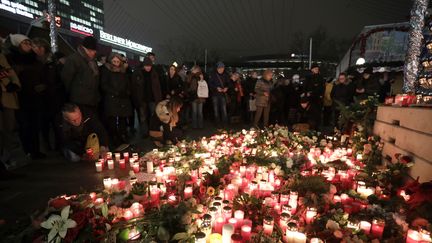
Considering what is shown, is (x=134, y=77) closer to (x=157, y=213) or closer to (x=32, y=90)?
(x=32, y=90)

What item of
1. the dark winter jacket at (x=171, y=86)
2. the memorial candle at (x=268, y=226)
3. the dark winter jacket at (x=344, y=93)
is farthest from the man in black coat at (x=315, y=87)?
the memorial candle at (x=268, y=226)

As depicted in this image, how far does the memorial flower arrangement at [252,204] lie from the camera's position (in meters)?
2.05

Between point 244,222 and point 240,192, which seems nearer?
point 244,222

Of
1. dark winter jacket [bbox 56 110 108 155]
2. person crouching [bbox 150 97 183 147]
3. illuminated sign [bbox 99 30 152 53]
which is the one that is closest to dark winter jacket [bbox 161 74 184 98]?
person crouching [bbox 150 97 183 147]

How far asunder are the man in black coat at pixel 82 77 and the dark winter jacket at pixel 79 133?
0.63ft

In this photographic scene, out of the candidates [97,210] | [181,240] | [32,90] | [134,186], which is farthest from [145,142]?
[181,240]

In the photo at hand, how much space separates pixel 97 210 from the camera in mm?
2238

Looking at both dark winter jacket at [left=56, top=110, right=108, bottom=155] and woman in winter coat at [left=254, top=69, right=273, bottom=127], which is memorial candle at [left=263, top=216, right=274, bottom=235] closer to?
dark winter jacket at [left=56, top=110, right=108, bottom=155]

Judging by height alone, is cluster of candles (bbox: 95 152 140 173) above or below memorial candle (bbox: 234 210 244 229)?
below

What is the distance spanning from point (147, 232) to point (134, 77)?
479 cm

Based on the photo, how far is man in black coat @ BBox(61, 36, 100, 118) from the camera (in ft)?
15.8

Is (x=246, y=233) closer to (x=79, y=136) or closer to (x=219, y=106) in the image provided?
(x=79, y=136)

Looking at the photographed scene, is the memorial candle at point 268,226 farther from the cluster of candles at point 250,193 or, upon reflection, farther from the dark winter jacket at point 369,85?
the dark winter jacket at point 369,85

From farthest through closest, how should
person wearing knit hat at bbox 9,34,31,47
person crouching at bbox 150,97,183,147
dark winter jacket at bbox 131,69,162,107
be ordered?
dark winter jacket at bbox 131,69,162,107 < person crouching at bbox 150,97,183,147 < person wearing knit hat at bbox 9,34,31,47
